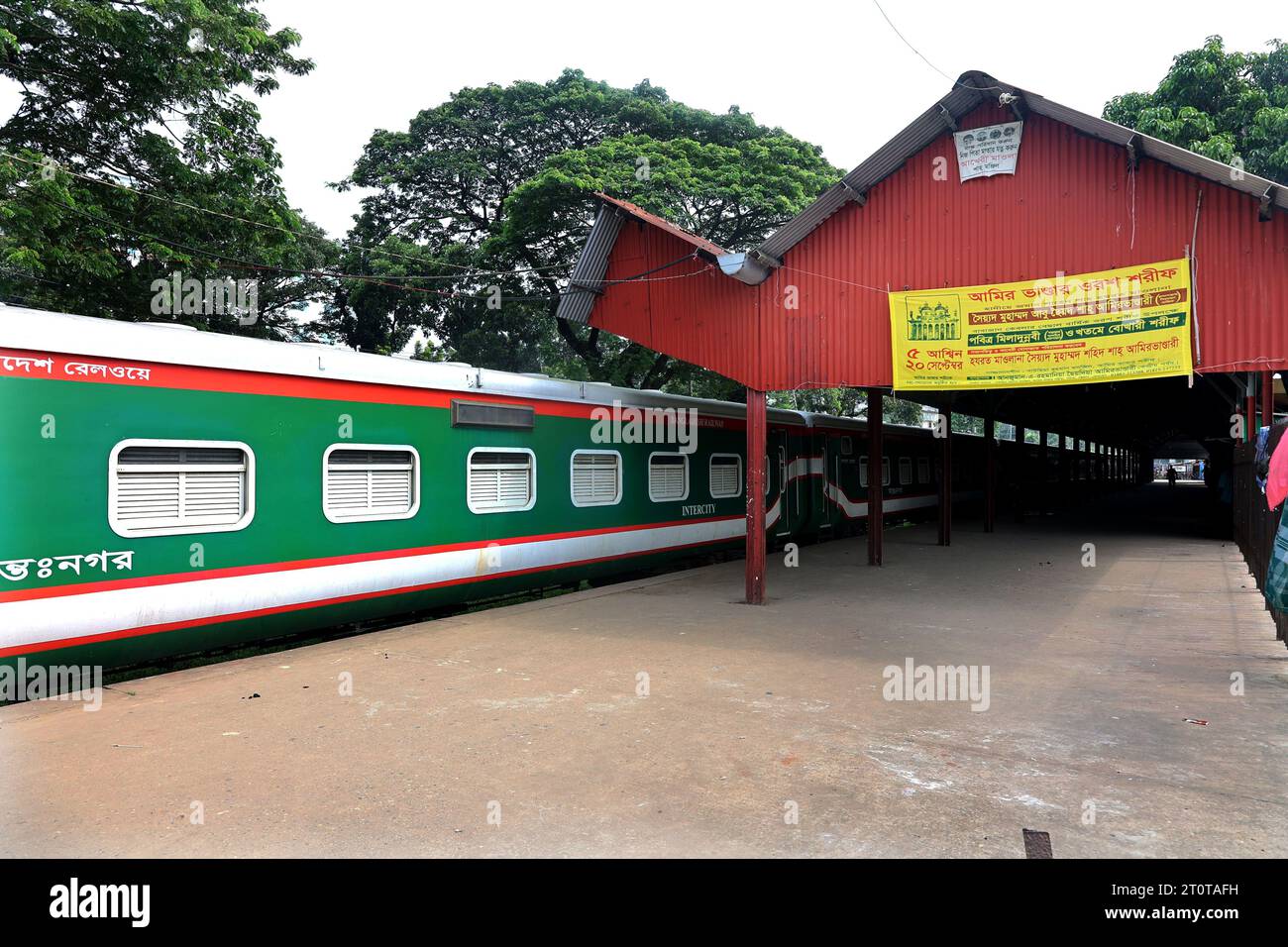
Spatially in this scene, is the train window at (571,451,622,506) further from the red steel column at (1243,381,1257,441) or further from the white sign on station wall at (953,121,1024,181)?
the red steel column at (1243,381,1257,441)

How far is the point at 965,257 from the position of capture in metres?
8.88

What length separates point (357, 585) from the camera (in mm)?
7840

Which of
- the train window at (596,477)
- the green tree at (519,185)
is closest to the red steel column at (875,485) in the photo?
the train window at (596,477)

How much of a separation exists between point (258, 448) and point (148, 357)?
1116 millimetres

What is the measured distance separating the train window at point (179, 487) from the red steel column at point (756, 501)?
5534 millimetres

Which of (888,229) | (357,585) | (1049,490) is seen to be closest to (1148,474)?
(1049,490)

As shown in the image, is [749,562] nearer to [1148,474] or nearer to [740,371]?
[740,371]

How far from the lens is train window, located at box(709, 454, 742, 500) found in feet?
44.7

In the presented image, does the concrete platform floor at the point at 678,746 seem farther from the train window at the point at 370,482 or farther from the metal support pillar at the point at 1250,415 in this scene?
the metal support pillar at the point at 1250,415

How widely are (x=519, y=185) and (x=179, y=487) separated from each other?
16643mm

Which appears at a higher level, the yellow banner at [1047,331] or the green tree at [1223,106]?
the green tree at [1223,106]

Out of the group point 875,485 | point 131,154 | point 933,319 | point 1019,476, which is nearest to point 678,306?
point 933,319

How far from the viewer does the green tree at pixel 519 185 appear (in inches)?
832

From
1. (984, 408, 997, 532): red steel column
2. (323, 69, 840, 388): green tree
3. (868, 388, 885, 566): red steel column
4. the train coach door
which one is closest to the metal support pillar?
(868, 388, 885, 566): red steel column
